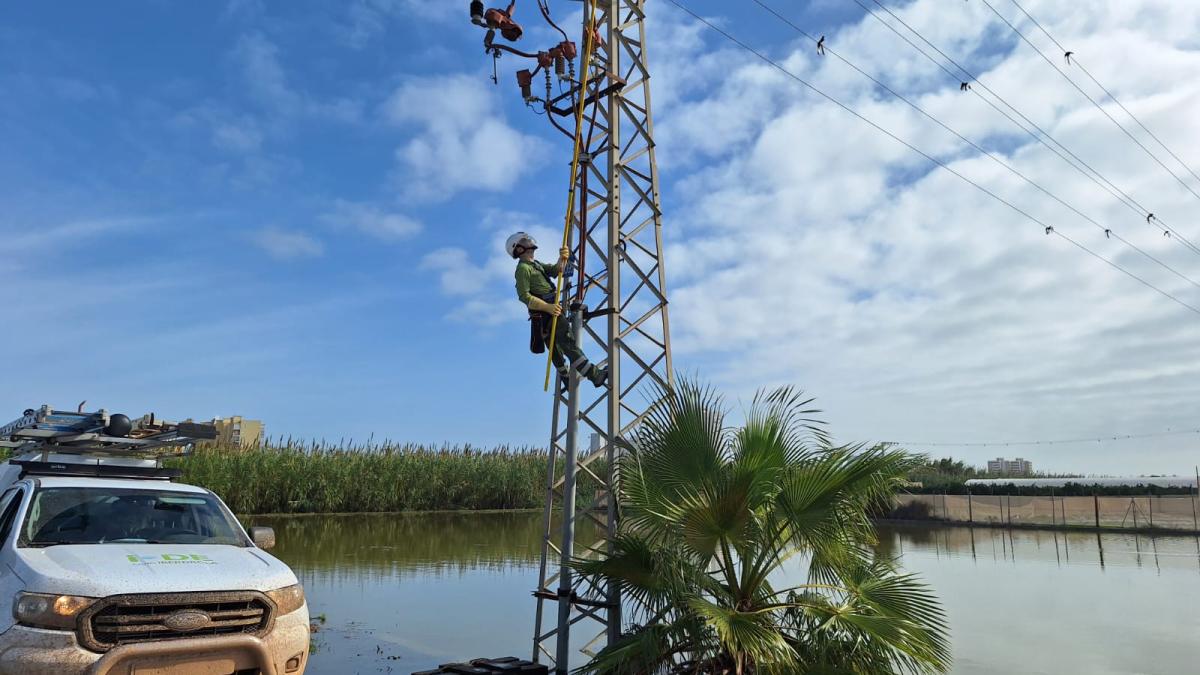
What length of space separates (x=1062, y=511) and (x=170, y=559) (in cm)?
3356

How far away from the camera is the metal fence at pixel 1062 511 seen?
96.6ft

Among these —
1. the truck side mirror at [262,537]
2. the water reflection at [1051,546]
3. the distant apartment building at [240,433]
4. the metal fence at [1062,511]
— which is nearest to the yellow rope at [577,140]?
the truck side mirror at [262,537]

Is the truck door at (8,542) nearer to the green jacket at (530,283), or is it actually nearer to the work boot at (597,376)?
the green jacket at (530,283)

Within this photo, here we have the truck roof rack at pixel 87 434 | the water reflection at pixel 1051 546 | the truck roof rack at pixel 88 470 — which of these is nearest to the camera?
the truck roof rack at pixel 88 470

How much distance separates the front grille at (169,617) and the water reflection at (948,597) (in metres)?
3.67

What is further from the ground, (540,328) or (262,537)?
(540,328)

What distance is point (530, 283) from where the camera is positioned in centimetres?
947

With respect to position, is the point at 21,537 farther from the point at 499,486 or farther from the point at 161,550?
the point at 499,486

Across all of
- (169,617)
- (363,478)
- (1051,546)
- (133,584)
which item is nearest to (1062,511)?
(1051,546)

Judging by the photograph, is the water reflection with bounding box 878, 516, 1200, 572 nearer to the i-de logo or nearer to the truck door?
the i-de logo

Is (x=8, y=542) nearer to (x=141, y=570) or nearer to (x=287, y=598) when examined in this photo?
(x=141, y=570)

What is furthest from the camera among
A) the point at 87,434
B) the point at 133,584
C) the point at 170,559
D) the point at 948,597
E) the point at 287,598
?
the point at 948,597

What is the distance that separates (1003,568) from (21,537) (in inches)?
800

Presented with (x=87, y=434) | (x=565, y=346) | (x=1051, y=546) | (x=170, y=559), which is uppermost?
(x=565, y=346)
